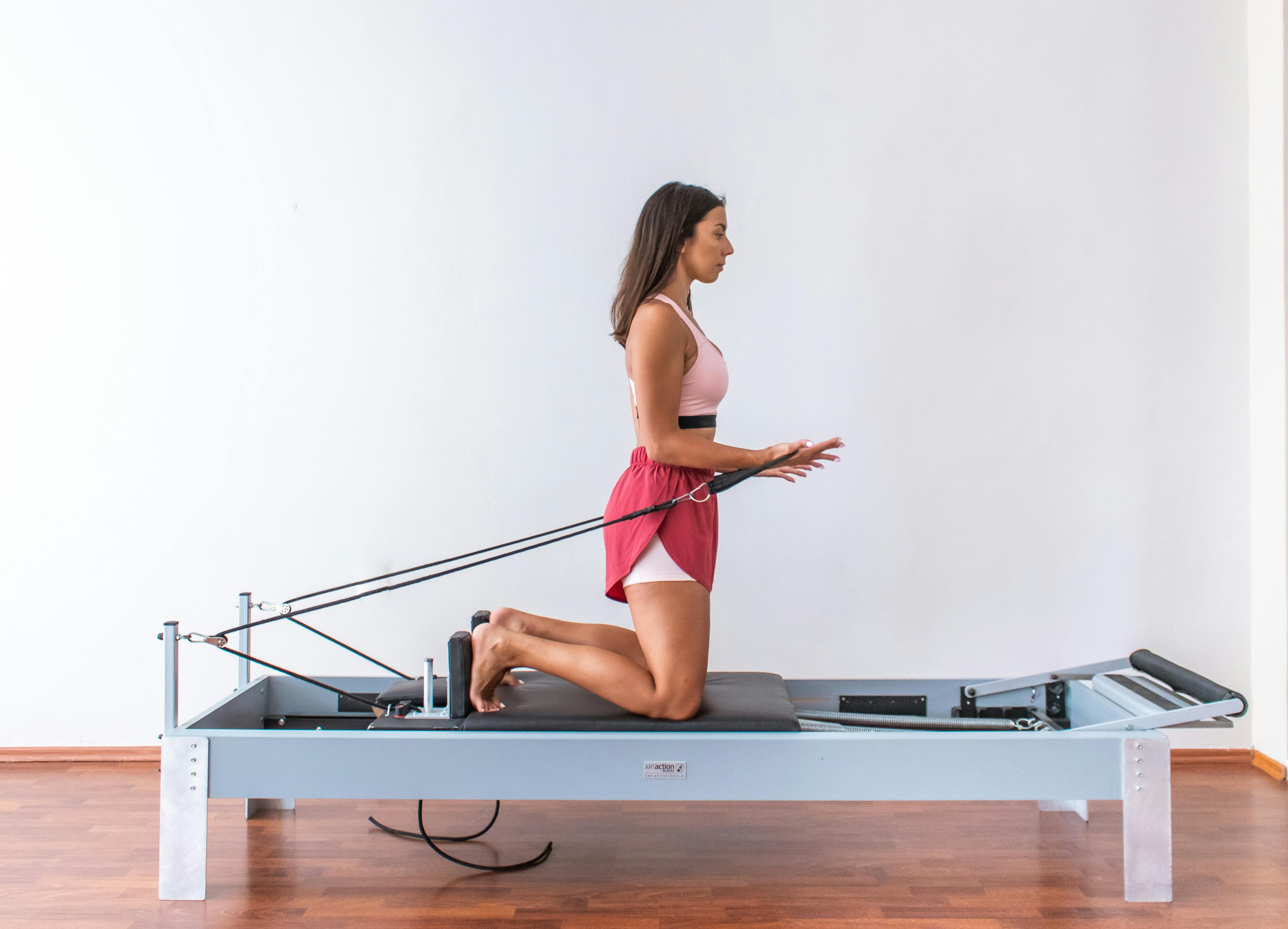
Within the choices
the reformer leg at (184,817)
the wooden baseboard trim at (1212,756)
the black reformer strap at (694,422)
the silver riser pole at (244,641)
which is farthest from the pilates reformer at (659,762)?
the wooden baseboard trim at (1212,756)

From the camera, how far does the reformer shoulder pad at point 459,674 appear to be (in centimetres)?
203

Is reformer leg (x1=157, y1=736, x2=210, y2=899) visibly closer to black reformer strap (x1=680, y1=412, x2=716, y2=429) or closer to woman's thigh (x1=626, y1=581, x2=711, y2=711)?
woman's thigh (x1=626, y1=581, x2=711, y2=711)

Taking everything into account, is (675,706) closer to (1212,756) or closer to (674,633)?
(674,633)

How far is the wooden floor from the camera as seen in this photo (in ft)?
6.31

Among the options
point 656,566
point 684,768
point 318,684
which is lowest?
point 684,768

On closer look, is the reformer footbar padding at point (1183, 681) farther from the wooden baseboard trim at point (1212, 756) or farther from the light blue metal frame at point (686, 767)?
the wooden baseboard trim at point (1212, 756)

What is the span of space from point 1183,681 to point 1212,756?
108 centimetres

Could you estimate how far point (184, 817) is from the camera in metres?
1.96

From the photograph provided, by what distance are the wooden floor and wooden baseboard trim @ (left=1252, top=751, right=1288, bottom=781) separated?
3 centimetres

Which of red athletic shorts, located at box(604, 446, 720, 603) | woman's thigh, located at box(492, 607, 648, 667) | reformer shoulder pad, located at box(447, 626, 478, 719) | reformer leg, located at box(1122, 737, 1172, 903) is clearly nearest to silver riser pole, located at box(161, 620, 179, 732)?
reformer shoulder pad, located at box(447, 626, 478, 719)

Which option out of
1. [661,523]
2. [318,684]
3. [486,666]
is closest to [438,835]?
[318,684]

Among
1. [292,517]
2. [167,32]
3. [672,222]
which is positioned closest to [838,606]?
[672,222]

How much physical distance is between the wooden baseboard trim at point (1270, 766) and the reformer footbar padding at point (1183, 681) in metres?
0.79

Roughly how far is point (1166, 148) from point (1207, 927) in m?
2.21
